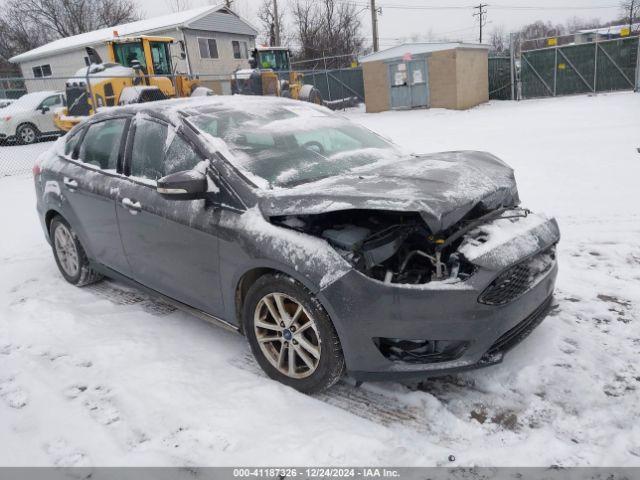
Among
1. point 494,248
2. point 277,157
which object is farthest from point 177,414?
point 494,248

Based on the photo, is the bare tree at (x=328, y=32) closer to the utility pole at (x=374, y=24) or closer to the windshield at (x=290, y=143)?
the utility pole at (x=374, y=24)

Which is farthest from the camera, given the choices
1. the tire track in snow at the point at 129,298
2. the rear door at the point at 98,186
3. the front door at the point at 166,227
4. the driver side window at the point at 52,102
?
the driver side window at the point at 52,102

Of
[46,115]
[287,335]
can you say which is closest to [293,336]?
[287,335]

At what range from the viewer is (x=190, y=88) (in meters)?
17.0

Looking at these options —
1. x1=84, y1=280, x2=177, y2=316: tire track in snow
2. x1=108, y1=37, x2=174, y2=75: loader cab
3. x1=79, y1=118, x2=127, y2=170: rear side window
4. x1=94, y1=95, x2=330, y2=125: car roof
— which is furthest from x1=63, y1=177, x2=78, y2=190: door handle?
x1=108, y1=37, x2=174, y2=75: loader cab

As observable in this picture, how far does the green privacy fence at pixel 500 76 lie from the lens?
74.0 feet

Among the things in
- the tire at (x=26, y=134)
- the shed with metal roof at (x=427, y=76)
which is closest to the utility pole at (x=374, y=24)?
the shed with metal roof at (x=427, y=76)

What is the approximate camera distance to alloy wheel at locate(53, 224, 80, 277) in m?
4.43

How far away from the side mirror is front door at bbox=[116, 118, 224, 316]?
0.56 feet

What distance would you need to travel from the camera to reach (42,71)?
31.6 metres

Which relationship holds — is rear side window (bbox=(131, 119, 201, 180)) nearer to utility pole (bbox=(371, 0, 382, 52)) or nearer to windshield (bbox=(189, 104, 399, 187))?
windshield (bbox=(189, 104, 399, 187))

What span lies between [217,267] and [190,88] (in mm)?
15436

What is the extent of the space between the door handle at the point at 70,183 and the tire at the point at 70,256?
40cm

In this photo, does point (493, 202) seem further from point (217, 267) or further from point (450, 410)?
point (217, 267)
